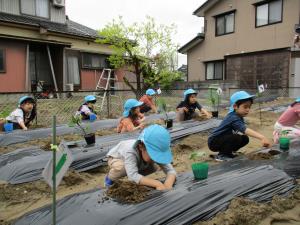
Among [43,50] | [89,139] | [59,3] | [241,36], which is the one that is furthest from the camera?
[241,36]

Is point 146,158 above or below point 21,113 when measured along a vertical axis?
below

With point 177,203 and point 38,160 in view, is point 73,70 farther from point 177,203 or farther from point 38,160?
point 177,203

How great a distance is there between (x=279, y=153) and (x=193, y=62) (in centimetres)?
1488

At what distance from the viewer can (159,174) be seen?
3.87 meters

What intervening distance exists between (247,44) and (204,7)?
350cm

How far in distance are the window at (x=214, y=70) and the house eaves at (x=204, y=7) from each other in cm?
283

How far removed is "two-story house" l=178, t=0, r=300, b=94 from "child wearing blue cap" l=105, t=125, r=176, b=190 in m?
11.4

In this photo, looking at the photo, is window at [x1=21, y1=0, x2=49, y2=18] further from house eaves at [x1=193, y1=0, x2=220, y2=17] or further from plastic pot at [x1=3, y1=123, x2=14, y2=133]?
plastic pot at [x1=3, y1=123, x2=14, y2=133]

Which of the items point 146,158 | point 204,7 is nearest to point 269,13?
point 204,7

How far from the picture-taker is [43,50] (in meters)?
13.1

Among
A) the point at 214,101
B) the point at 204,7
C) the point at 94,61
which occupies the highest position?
the point at 204,7

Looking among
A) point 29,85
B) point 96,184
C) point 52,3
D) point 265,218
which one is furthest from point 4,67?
point 265,218

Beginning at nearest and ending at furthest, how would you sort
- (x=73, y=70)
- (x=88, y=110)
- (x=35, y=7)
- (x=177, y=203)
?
(x=177, y=203)
(x=88, y=110)
(x=35, y=7)
(x=73, y=70)

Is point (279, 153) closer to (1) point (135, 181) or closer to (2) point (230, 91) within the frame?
(1) point (135, 181)
